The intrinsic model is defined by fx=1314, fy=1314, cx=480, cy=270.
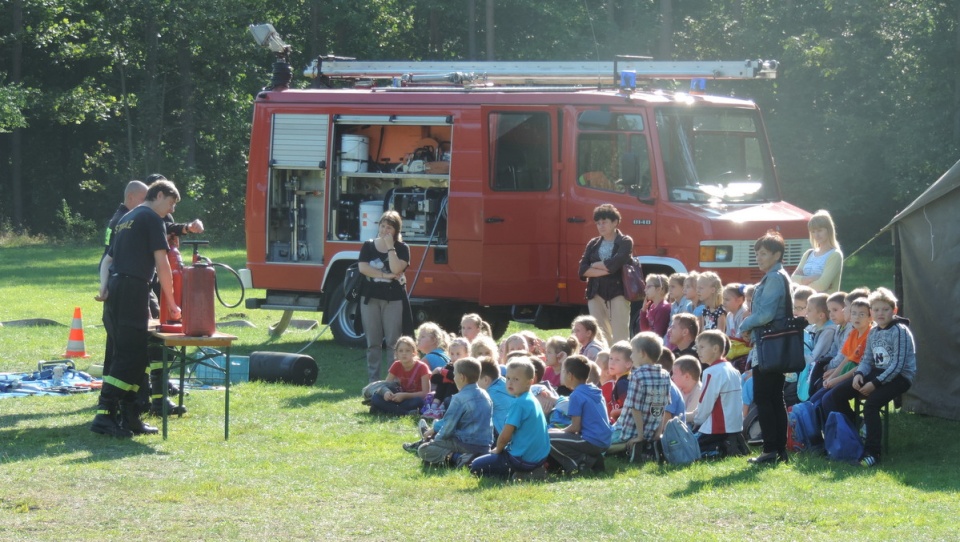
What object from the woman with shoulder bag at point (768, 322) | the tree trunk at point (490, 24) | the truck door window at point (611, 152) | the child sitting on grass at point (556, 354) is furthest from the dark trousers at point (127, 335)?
the tree trunk at point (490, 24)

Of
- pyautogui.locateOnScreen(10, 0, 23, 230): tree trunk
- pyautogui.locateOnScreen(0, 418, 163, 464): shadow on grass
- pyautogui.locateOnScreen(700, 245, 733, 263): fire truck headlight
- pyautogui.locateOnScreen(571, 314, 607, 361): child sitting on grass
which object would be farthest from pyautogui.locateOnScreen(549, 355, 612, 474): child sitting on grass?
pyautogui.locateOnScreen(10, 0, 23, 230): tree trunk

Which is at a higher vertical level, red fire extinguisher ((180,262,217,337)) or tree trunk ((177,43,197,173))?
tree trunk ((177,43,197,173))

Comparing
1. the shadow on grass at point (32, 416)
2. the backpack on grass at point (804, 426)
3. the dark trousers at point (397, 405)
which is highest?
the backpack on grass at point (804, 426)

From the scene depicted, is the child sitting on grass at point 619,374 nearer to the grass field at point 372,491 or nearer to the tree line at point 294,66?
Answer: the grass field at point 372,491

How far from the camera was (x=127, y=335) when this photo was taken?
9.61 metres

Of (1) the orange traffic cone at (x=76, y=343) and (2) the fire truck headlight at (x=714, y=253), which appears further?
(1) the orange traffic cone at (x=76, y=343)

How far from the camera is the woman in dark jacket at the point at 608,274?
12211 mm

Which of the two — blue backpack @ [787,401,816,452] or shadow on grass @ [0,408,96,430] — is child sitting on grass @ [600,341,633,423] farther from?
shadow on grass @ [0,408,96,430]

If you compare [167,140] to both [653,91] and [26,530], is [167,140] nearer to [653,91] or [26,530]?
[653,91]

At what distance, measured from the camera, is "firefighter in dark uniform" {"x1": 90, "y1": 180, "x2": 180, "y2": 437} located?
376 inches

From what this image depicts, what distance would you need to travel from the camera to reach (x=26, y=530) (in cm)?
677

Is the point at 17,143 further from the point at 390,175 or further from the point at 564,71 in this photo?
the point at 564,71

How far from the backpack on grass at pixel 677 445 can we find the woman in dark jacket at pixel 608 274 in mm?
3440

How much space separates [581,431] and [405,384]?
2.76 m
